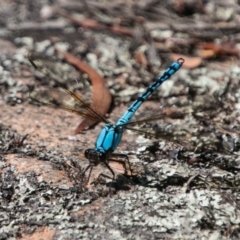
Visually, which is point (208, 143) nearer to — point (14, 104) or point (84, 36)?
point (14, 104)

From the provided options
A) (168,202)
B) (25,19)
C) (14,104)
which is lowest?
(168,202)

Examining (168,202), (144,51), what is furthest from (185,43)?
(168,202)

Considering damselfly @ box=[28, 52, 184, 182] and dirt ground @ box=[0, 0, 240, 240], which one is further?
damselfly @ box=[28, 52, 184, 182]

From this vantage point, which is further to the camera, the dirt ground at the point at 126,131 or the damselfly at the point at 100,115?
the damselfly at the point at 100,115
